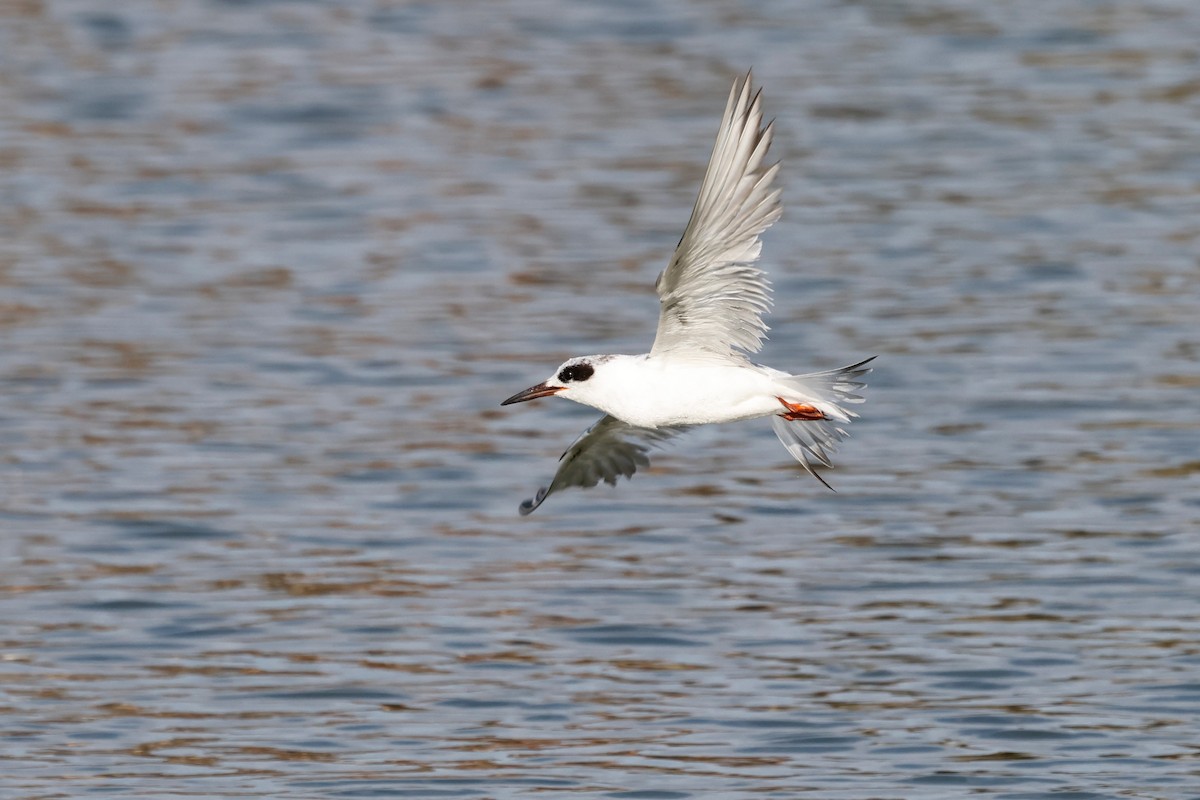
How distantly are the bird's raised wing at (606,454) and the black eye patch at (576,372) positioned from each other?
0.92 metres

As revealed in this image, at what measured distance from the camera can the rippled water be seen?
34.8 feet

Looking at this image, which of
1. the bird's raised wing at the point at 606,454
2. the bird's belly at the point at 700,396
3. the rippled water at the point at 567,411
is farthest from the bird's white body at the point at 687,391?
the rippled water at the point at 567,411

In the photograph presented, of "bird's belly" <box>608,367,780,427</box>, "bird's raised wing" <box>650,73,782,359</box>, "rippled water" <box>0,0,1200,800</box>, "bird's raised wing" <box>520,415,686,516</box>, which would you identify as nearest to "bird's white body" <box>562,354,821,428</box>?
"bird's belly" <box>608,367,780,427</box>

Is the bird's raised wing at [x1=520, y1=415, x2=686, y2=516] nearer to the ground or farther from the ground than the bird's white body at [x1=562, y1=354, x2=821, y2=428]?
nearer to the ground

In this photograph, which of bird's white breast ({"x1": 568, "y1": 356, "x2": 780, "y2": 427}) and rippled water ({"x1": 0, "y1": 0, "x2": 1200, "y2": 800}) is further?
rippled water ({"x1": 0, "y1": 0, "x2": 1200, "y2": 800})

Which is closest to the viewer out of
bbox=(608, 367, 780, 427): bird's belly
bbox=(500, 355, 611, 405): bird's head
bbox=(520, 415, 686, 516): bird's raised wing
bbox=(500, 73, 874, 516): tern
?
bbox=(500, 73, 874, 516): tern

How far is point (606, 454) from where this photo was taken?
10.4 metres

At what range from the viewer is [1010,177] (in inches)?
781

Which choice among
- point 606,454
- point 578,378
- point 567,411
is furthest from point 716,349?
point 567,411

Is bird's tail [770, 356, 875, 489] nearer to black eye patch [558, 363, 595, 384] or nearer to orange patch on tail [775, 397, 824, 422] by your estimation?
orange patch on tail [775, 397, 824, 422]

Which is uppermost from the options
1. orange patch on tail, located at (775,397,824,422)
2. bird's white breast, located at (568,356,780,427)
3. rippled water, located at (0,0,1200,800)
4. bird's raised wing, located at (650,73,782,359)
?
bird's raised wing, located at (650,73,782,359)

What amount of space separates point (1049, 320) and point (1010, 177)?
12.1ft

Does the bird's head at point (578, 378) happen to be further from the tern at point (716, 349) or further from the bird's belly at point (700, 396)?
the bird's belly at point (700, 396)

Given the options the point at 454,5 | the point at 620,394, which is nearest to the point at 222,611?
the point at 620,394
